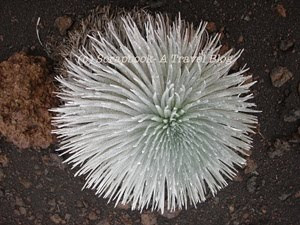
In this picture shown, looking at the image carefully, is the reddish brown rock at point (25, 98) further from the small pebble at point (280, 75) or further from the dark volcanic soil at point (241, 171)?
the small pebble at point (280, 75)

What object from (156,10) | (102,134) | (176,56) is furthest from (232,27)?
(102,134)

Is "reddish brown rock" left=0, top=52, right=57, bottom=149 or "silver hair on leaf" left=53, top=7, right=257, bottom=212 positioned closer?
"silver hair on leaf" left=53, top=7, right=257, bottom=212

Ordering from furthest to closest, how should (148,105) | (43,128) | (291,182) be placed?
(291,182)
(43,128)
(148,105)

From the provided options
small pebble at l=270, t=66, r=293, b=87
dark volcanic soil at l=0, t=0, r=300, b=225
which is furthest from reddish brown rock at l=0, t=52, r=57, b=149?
small pebble at l=270, t=66, r=293, b=87

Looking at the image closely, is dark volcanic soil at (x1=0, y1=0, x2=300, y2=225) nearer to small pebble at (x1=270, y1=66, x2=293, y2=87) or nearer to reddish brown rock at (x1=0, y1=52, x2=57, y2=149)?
small pebble at (x1=270, y1=66, x2=293, y2=87)

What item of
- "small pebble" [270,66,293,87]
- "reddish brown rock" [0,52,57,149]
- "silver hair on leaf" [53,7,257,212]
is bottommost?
"silver hair on leaf" [53,7,257,212]

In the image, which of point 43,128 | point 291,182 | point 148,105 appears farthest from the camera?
point 291,182

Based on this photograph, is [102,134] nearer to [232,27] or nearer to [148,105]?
[148,105]

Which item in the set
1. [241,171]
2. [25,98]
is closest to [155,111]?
[25,98]
